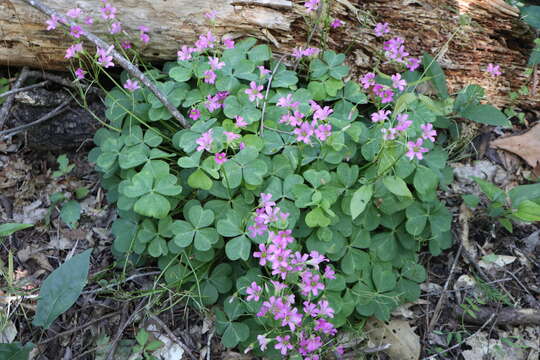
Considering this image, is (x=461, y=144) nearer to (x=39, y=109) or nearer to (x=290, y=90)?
(x=290, y=90)

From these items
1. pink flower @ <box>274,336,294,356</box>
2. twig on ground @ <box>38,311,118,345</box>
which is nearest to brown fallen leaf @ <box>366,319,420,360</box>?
pink flower @ <box>274,336,294,356</box>

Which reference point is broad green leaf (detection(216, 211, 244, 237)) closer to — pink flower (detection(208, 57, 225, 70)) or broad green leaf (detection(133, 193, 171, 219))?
broad green leaf (detection(133, 193, 171, 219))

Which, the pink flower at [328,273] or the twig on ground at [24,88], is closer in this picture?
the pink flower at [328,273]

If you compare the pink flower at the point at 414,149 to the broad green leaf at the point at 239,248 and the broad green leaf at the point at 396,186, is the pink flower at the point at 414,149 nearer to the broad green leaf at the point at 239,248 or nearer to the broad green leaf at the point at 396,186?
the broad green leaf at the point at 396,186

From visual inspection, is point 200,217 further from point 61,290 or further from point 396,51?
point 396,51

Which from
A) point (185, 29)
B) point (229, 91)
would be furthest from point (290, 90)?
point (185, 29)

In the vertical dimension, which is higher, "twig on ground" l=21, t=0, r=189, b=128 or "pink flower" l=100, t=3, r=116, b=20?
"pink flower" l=100, t=3, r=116, b=20

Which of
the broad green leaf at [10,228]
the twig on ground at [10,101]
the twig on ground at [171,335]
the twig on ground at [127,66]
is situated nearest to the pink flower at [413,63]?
the twig on ground at [127,66]
